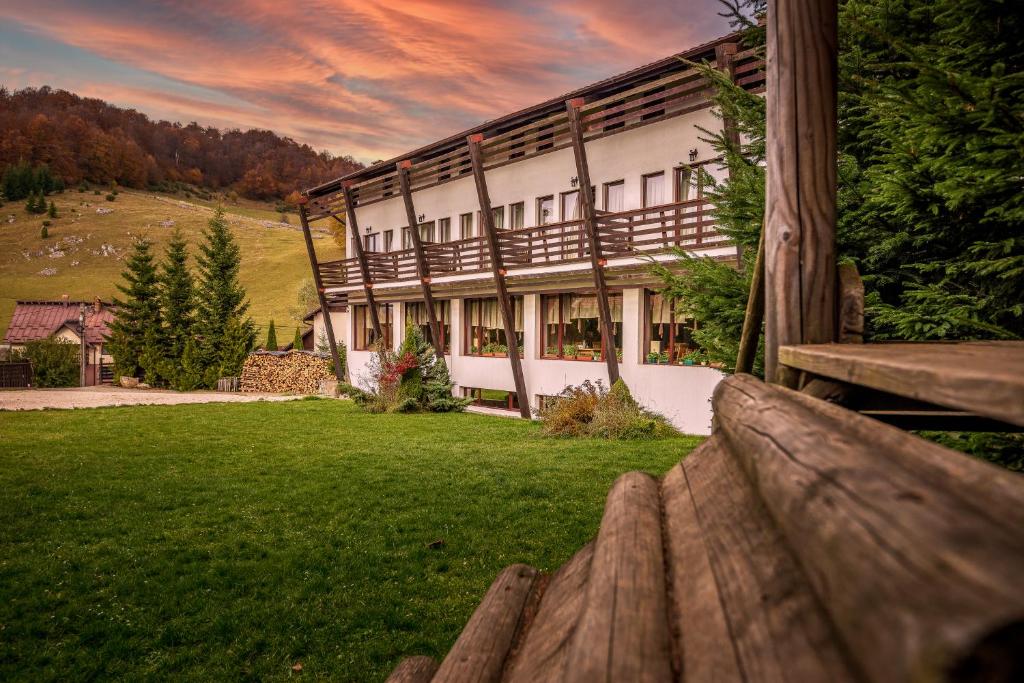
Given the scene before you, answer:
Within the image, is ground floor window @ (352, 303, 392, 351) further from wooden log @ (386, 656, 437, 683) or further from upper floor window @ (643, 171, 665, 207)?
wooden log @ (386, 656, 437, 683)

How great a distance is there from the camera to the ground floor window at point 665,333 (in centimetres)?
1564

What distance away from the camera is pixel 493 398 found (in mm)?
23219

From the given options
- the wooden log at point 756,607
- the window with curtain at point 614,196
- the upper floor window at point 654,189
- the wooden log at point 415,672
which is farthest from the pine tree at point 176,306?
the wooden log at point 756,607

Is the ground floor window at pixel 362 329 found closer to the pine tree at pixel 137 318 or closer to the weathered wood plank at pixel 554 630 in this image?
the pine tree at pixel 137 318

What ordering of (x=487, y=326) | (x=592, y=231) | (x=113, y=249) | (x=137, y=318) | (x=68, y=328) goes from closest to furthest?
(x=592, y=231), (x=487, y=326), (x=137, y=318), (x=68, y=328), (x=113, y=249)

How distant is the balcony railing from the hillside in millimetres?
104755

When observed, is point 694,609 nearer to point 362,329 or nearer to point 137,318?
point 362,329

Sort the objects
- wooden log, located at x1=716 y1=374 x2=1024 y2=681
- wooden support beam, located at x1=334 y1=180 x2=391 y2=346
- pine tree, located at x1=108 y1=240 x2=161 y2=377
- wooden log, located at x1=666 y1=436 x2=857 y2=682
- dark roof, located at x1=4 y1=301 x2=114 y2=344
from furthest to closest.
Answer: dark roof, located at x1=4 y1=301 x2=114 y2=344 < pine tree, located at x1=108 y1=240 x2=161 y2=377 < wooden support beam, located at x1=334 y1=180 x2=391 y2=346 < wooden log, located at x1=666 y1=436 x2=857 y2=682 < wooden log, located at x1=716 y1=374 x2=1024 y2=681

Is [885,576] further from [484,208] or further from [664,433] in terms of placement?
[484,208]

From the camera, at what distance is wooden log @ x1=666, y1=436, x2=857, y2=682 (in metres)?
0.91

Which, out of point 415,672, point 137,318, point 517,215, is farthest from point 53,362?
point 415,672

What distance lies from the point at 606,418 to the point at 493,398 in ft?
30.3

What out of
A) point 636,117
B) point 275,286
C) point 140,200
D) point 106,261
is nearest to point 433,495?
point 636,117

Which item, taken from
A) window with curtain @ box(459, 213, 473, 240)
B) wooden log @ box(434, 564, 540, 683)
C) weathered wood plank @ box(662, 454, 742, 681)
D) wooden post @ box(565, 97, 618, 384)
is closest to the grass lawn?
wooden log @ box(434, 564, 540, 683)
